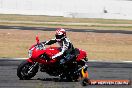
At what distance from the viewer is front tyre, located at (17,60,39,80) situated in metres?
13.8

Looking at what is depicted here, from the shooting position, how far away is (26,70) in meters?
13.8

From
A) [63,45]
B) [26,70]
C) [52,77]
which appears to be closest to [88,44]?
[52,77]

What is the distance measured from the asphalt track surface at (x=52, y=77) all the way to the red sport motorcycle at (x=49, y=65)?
294 millimetres

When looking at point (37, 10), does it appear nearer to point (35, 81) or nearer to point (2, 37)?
point (2, 37)

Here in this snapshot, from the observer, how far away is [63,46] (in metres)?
13.9

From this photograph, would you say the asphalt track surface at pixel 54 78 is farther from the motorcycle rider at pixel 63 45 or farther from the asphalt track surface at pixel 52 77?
the motorcycle rider at pixel 63 45

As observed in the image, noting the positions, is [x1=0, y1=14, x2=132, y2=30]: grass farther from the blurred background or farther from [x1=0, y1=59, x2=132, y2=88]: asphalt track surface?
[x1=0, y1=59, x2=132, y2=88]: asphalt track surface

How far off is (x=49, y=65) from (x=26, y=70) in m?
0.77

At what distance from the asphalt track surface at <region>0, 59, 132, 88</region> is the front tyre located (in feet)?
0.61

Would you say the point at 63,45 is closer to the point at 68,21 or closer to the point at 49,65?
the point at 49,65

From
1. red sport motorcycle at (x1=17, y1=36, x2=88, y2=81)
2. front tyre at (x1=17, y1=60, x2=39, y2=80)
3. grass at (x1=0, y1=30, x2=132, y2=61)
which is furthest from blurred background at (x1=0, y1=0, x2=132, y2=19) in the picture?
front tyre at (x1=17, y1=60, x2=39, y2=80)

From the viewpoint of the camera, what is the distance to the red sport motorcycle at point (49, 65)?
45.1 feet

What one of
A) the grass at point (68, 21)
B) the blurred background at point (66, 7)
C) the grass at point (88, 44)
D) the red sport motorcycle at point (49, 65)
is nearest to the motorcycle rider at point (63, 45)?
the red sport motorcycle at point (49, 65)

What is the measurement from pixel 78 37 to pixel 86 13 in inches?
1116
